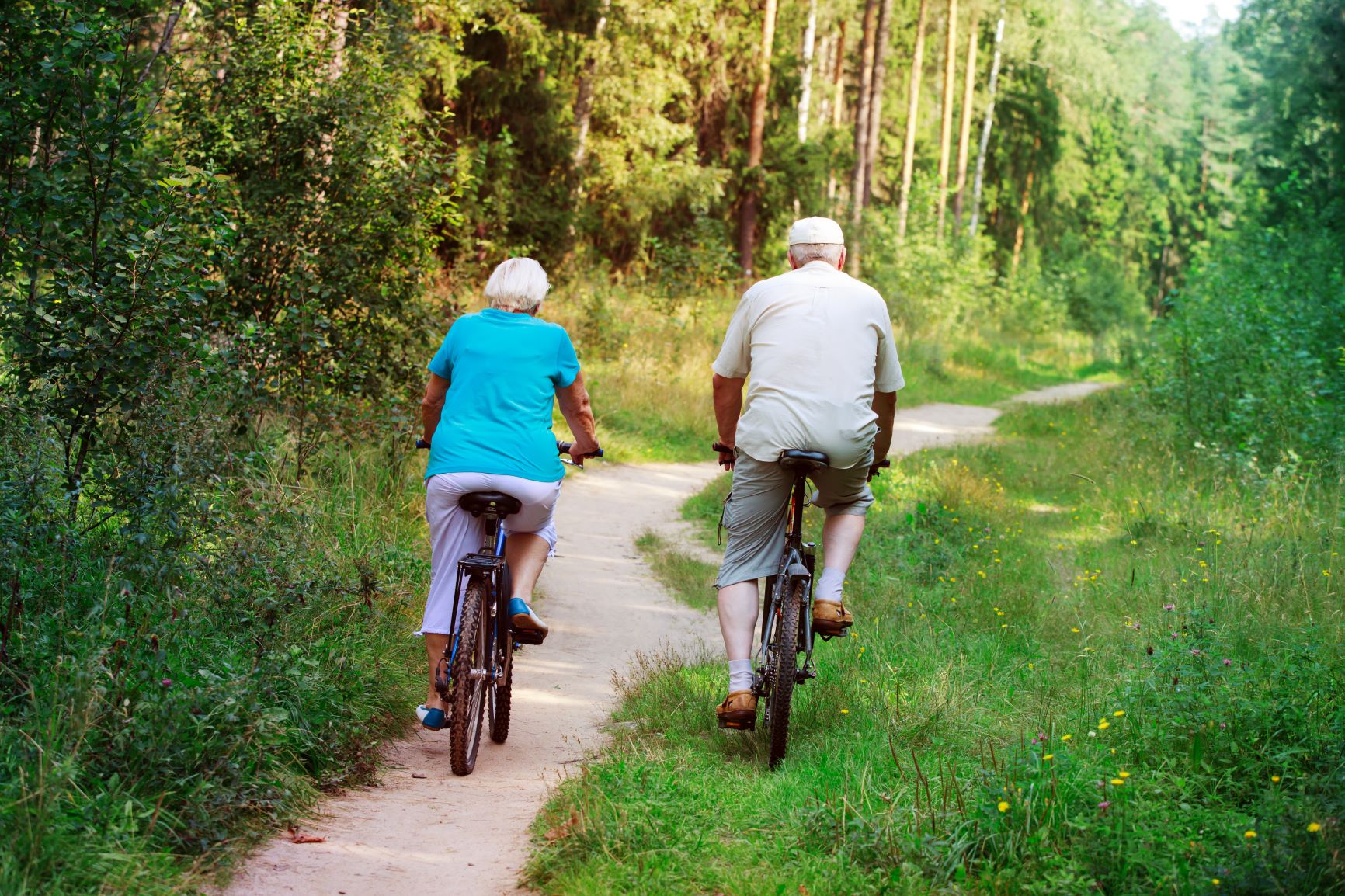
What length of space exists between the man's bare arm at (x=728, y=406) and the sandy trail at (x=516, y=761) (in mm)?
1435

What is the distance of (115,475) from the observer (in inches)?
207

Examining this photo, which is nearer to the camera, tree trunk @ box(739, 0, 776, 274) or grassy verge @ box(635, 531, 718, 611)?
grassy verge @ box(635, 531, 718, 611)

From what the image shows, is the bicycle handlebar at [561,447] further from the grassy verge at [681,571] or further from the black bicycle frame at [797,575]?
the grassy verge at [681,571]

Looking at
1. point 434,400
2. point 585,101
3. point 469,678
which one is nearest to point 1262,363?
point 434,400

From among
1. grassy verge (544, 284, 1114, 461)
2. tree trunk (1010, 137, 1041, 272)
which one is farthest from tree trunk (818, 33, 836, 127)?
tree trunk (1010, 137, 1041, 272)

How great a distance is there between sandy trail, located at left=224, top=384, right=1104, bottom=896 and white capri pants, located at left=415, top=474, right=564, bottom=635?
0.67m

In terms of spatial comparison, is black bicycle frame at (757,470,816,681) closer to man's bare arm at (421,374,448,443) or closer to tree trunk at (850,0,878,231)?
man's bare arm at (421,374,448,443)

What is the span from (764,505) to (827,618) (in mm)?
523

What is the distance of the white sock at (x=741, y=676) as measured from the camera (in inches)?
197

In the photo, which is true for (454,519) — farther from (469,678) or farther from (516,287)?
(516,287)

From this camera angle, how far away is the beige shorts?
5.00 m

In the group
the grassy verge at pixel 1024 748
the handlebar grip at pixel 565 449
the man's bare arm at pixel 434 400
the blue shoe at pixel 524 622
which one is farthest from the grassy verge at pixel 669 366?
the blue shoe at pixel 524 622

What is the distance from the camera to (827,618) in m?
5.02

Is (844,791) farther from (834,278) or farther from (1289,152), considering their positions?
(1289,152)
